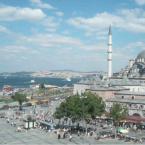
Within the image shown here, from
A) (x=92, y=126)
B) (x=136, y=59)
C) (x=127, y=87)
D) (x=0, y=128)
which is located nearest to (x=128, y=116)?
(x=92, y=126)

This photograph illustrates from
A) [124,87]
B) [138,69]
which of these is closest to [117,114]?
[124,87]

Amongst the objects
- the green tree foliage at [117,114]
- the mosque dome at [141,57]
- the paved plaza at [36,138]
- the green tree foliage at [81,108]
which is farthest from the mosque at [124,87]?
the paved plaza at [36,138]

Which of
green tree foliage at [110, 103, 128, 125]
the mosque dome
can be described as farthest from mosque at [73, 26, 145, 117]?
green tree foliage at [110, 103, 128, 125]

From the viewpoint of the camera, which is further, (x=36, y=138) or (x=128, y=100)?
A: (x=128, y=100)

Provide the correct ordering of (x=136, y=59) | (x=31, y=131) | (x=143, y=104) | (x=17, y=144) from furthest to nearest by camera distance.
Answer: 1. (x=136, y=59)
2. (x=143, y=104)
3. (x=31, y=131)
4. (x=17, y=144)

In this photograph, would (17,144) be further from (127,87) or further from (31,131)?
(127,87)

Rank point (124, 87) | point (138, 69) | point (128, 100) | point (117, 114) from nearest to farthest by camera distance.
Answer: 1. point (117, 114)
2. point (128, 100)
3. point (124, 87)
4. point (138, 69)

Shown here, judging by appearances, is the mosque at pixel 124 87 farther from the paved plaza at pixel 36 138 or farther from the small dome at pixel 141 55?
the paved plaza at pixel 36 138

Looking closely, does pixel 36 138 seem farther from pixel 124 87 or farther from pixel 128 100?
pixel 124 87

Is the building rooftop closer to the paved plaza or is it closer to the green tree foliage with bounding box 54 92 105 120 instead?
the green tree foliage with bounding box 54 92 105 120
